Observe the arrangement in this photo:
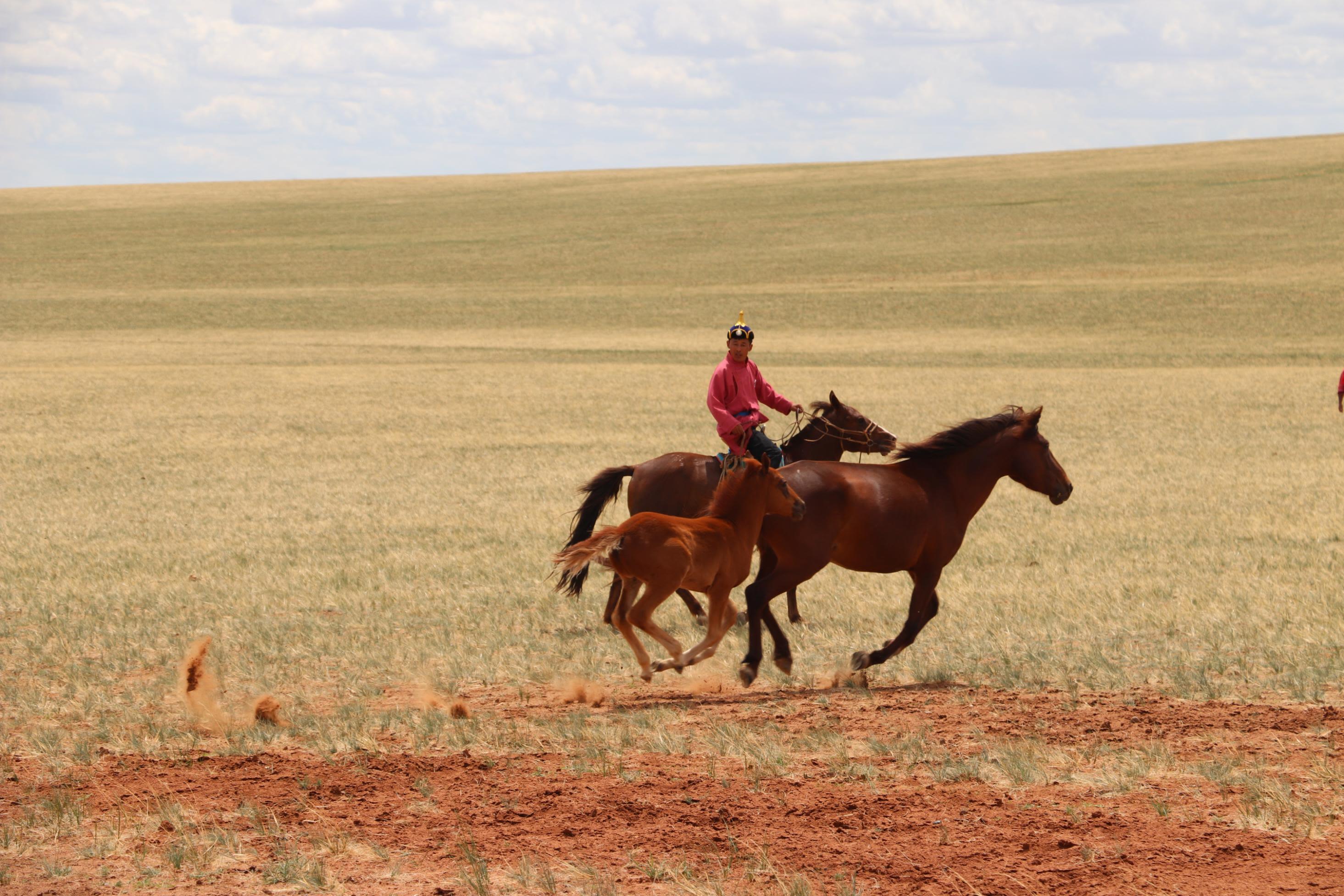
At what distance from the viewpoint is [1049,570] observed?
12453mm

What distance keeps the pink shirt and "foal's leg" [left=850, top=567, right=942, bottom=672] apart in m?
1.68

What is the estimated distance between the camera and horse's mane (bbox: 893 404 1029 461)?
930cm

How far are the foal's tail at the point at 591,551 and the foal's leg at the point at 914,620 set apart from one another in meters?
1.73

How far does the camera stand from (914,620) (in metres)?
8.78

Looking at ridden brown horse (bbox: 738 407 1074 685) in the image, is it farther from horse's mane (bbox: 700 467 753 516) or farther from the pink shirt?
the pink shirt

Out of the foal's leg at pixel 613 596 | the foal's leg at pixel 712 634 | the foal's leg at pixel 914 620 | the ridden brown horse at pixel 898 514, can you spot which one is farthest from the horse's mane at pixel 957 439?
the foal's leg at pixel 613 596

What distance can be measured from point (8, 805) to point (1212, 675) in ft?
21.7

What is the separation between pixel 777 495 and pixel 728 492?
311 mm

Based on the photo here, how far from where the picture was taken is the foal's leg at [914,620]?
8.52 metres

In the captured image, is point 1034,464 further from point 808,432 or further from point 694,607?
point 694,607

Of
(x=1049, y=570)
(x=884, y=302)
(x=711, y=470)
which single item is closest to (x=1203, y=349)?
(x=884, y=302)

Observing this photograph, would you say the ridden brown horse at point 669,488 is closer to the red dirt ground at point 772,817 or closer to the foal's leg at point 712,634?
the foal's leg at point 712,634

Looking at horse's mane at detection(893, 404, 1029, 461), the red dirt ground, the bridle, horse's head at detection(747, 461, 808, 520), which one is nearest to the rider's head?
horse's head at detection(747, 461, 808, 520)

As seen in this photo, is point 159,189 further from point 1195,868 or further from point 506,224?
point 1195,868
